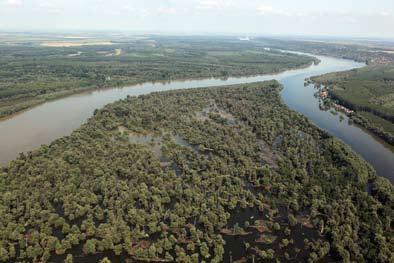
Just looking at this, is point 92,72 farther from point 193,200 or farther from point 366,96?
point 193,200

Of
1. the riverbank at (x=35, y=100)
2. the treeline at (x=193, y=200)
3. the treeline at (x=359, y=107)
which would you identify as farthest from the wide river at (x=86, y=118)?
the treeline at (x=193, y=200)

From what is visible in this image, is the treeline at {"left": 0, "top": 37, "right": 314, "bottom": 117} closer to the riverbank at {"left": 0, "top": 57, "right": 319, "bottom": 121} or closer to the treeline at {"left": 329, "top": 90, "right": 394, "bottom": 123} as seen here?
the riverbank at {"left": 0, "top": 57, "right": 319, "bottom": 121}

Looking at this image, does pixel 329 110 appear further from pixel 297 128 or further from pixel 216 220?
pixel 216 220

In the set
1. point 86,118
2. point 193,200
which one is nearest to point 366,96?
point 193,200

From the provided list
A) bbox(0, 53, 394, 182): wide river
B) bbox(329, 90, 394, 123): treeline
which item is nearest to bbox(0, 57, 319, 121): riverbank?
bbox(0, 53, 394, 182): wide river

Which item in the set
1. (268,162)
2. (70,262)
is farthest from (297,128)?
(70,262)
